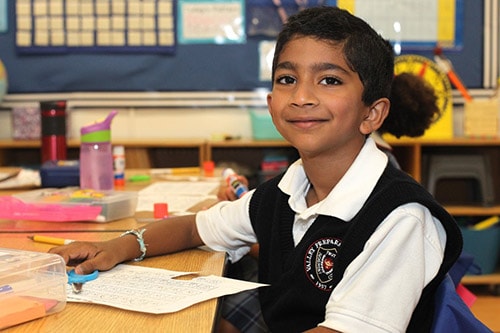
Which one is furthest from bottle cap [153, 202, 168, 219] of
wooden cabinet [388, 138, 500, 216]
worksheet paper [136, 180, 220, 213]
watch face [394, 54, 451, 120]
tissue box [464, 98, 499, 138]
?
tissue box [464, 98, 499, 138]

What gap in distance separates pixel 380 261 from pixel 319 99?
31cm

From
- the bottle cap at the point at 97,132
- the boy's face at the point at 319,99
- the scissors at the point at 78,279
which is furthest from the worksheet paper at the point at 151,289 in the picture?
the bottle cap at the point at 97,132

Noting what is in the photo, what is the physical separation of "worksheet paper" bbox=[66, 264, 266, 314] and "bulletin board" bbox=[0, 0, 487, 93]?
2712 millimetres

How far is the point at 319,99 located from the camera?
1.18m

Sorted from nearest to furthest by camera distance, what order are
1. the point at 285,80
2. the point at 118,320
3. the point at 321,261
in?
the point at 118,320 < the point at 321,261 < the point at 285,80

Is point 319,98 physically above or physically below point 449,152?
above

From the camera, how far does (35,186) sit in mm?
2137

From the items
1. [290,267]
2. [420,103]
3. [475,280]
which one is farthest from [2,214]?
[475,280]

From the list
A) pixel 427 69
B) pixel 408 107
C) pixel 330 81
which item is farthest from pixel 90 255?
pixel 427 69

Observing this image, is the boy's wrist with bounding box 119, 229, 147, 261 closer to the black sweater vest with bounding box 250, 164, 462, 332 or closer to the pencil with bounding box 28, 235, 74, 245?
the pencil with bounding box 28, 235, 74, 245

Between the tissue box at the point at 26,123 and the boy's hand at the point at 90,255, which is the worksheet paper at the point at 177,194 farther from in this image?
the tissue box at the point at 26,123

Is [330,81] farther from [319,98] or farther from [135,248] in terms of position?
[135,248]

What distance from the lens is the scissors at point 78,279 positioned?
99 centimetres

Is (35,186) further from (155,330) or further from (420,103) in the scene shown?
(155,330)
